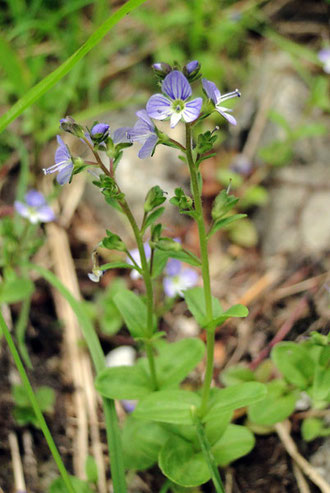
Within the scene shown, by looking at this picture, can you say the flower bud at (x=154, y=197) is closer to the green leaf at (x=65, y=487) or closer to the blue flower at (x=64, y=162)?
the blue flower at (x=64, y=162)

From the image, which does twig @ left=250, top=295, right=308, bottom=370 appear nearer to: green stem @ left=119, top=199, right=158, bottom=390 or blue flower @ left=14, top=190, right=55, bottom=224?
green stem @ left=119, top=199, right=158, bottom=390

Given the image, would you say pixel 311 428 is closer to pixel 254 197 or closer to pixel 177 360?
pixel 177 360

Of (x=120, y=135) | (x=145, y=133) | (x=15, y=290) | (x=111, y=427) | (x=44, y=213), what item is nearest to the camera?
(x=145, y=133)

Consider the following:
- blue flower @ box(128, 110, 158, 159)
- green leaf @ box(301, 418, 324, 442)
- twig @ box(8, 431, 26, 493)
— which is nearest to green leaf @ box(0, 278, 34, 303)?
twig @ box(8, 431, 26, 493)

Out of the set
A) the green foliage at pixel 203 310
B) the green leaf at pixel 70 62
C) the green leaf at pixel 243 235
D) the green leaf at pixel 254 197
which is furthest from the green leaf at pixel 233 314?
the green leaf at pixel 254 197

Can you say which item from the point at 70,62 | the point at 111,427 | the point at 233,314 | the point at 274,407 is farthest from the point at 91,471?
the point at 70,62

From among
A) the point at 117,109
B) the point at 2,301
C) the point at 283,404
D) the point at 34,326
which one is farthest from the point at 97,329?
the point at 117,109
